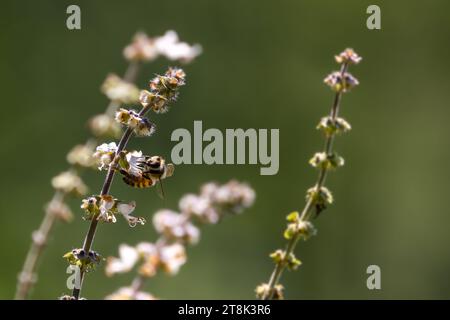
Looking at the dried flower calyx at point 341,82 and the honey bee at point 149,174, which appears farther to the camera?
the honey bee at point 149,174

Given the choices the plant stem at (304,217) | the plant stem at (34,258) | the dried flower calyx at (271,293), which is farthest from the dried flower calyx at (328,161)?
the plant stem at (34,258)

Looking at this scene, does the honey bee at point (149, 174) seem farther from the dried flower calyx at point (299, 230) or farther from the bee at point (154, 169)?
the dried flower calyx at point (299, 230)

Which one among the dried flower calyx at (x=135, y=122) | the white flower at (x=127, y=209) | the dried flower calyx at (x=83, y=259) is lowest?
the dried flower calyx at (x=83, y=259)

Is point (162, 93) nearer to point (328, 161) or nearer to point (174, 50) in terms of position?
point (174, 50)

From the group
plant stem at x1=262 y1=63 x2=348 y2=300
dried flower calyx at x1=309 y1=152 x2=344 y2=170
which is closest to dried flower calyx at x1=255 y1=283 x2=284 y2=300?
plant stem at x1=262 y1=63 x2=348 y2=300

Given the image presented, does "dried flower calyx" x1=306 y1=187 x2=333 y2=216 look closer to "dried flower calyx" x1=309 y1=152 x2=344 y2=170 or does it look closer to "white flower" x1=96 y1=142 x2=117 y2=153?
"dried flower calyx" x1=309 y1=152 x2=344 y2=170

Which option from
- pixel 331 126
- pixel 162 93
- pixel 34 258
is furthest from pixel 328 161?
pixel 34 258
